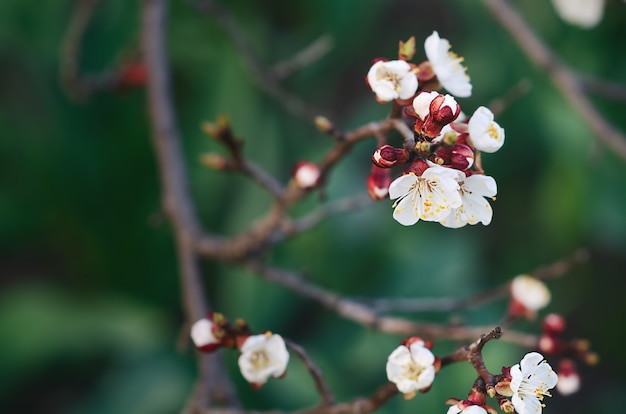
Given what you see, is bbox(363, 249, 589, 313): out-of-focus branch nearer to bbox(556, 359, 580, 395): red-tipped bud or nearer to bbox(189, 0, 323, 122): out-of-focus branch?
bbox(556, 359, 580, 395): red-tipped bud

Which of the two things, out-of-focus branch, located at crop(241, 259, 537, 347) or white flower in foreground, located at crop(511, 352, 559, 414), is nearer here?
white flower in foreground, located at crop(511, 352, 559, 414)

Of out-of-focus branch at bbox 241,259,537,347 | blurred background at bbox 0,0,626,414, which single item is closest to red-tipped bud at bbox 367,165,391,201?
out-of-focus branch at bbox 241,259,537,347

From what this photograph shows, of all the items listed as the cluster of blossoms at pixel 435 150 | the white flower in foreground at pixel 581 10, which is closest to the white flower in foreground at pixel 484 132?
the cluster of blossoms at pixel 435 150

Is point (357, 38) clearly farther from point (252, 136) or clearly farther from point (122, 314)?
point (122, 314)

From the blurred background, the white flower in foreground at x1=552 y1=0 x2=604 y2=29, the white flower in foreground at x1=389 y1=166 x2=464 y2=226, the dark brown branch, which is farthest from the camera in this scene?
the blurred background

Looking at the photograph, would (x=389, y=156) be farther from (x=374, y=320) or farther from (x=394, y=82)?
(x=374, y=320)

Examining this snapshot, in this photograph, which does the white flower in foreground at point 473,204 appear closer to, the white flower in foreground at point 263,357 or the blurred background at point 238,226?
the white flower in foreground at point 263,357

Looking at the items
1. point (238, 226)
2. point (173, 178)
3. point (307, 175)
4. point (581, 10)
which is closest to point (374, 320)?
point (307, 175)
